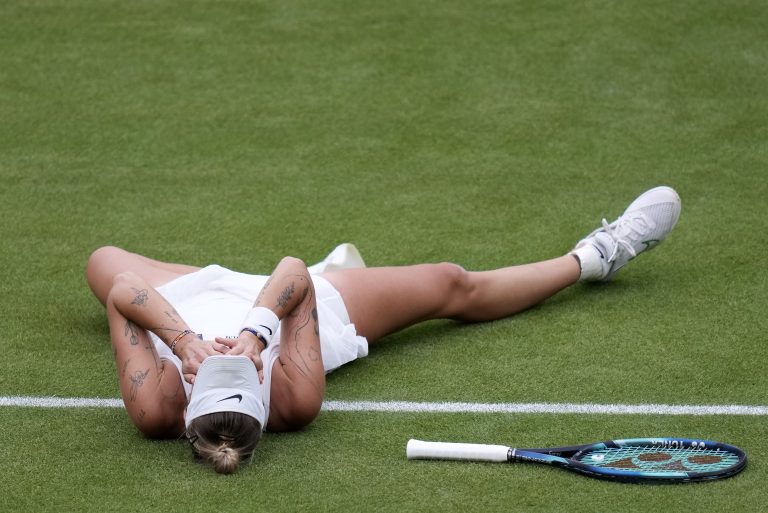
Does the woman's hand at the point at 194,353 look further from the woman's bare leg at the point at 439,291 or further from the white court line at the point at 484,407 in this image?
the woman's bare leg at the point at 439,291

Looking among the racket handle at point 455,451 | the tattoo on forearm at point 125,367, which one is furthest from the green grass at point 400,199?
the tattoo on forearm at point 125,367

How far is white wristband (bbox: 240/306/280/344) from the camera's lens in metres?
5.12

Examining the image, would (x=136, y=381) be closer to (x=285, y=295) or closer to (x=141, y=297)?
(x=141, y=297)

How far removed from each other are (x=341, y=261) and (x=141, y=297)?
4.54 feet

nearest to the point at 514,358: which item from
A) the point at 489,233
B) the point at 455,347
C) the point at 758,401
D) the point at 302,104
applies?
the point at 455,347

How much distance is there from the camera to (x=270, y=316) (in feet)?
17.1

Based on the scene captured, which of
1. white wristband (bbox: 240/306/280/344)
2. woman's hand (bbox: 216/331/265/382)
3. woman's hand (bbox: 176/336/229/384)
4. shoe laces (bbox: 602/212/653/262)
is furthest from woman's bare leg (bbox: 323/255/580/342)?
woman's hand (bbox: 176/336/229/384)

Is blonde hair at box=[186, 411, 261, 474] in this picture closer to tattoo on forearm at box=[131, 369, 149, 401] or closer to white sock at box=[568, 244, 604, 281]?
tattoo on forearm at box=[131, 369, 149, 401]

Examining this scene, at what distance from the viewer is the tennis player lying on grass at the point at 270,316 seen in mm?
4871

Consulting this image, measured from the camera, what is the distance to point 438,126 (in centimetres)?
900

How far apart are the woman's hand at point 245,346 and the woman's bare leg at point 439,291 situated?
37.2 inches

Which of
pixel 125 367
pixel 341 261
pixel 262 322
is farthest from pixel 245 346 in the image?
pixel 341 261

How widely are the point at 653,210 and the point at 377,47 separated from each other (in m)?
4.12

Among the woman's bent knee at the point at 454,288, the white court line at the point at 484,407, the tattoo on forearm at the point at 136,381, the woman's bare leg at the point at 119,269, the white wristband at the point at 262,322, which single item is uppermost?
the woman's bare leg at the point at 119,269
